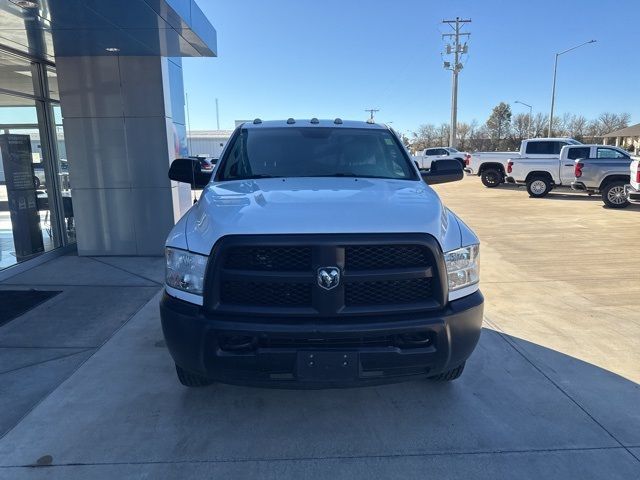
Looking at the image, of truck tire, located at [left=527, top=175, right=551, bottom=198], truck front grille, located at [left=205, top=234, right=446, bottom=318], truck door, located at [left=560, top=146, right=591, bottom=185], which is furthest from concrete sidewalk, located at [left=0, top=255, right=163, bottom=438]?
truck door, located at [left=560, top=146, right=591, bottom=185]

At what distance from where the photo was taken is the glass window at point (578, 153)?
56.1 ft

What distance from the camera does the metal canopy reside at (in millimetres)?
5309

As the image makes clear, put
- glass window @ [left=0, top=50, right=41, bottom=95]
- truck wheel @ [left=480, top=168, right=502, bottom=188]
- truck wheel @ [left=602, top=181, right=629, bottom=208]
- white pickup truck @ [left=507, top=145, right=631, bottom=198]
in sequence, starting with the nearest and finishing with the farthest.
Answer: glass window @ [left=0, top=50, right=41, bottom=95] < truck wheel @ [left=602, top=181, right=629, bottom=208] < white pickup truck @ [left=507, top=145, right=631, bottom=198] < truck wheel @ [left=480, top=168, right=502, bottom=188]

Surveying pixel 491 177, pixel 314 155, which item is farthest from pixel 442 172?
pixel 491 177

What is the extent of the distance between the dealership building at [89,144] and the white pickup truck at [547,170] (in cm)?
1468

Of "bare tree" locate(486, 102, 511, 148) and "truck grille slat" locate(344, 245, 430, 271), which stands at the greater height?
"bare tree" locate(486, 102, 511, 148)

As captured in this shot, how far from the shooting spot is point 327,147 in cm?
420

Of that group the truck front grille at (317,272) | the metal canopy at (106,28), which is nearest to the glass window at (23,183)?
the metal canopy at (106,28)

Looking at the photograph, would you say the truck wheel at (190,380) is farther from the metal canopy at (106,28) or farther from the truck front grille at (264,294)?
the metal canopy at (106,28)

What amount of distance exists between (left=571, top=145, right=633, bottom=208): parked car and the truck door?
145 centimetres

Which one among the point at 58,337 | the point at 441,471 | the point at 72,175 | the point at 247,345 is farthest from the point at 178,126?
the point at 441,471

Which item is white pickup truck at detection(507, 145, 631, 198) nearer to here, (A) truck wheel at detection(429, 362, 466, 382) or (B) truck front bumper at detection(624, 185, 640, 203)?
(B) truck front bumper at detection(624, 185, 640, 203)

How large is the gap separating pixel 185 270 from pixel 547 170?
18.3 meters

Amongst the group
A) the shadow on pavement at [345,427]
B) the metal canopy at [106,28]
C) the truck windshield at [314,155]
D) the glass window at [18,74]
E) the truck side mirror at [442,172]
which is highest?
the metal canopy at [106,28]
